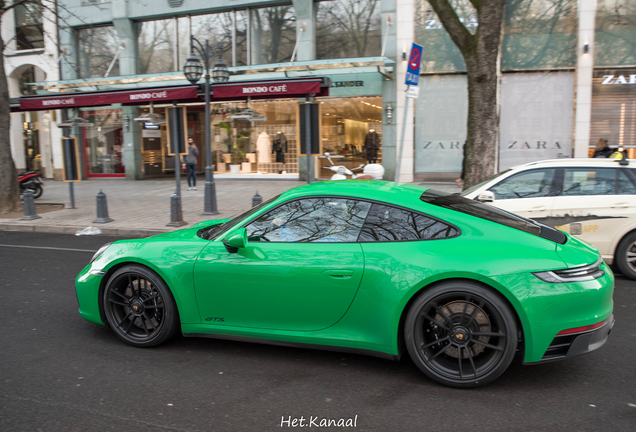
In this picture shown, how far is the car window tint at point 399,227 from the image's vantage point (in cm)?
353

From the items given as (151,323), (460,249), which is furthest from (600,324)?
(151,323)

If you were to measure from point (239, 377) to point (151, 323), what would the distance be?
1.00m

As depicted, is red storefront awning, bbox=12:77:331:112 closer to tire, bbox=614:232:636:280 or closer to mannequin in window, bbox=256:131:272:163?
tire, bbox=614:232:636:280

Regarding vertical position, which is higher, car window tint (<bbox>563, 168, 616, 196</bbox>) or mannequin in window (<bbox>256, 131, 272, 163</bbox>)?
mannequin in window (<bbox>256, 131, 272, 163</bbox>)

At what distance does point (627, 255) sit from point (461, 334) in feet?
14.1

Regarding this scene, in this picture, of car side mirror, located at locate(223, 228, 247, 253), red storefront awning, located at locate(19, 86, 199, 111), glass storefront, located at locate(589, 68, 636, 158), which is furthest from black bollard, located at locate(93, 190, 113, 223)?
glass storefront, located at locate(589, 68, 636, 158)

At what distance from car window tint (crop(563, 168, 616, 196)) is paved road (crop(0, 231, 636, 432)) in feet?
8.30

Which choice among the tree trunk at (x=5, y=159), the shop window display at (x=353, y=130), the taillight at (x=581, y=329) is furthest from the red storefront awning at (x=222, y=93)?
the taillight at (x=581, y=329)

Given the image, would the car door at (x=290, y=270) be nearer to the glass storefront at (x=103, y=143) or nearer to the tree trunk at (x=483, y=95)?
the tree trunk at (x=483, y=95)

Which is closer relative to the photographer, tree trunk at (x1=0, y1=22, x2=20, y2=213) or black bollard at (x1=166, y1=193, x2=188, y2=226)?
black bollard at (x1=166, y1=193, x2=188, y2=226)

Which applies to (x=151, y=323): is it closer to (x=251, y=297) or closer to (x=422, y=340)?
(x=251, y=297)

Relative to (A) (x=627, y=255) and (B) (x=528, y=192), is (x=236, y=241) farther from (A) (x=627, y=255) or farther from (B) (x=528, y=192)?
(A) (x=627, y=255)

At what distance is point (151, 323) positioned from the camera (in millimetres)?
4121

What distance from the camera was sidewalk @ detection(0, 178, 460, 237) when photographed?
11.1 metres
